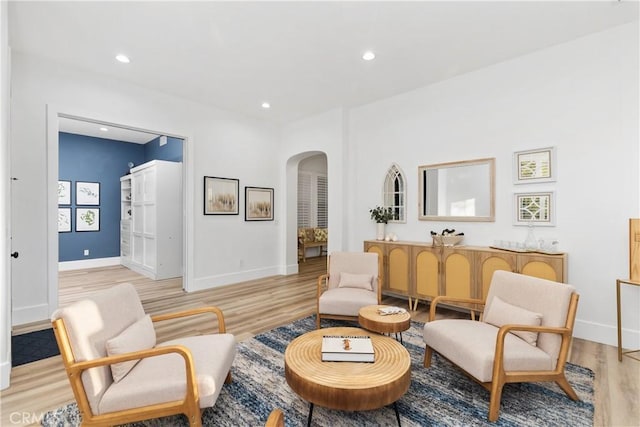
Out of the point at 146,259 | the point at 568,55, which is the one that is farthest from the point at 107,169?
the point at 568,55

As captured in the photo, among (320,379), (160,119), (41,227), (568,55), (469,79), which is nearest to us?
(320,379)

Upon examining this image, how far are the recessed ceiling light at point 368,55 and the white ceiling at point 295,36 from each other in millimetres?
68

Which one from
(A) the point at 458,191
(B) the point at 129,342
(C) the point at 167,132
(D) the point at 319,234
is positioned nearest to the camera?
(B) the point at 129,342

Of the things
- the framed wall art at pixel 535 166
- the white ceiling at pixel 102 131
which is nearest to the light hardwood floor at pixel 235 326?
the framed wall art at pixel 535 166

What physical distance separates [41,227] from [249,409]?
3576 millimetres

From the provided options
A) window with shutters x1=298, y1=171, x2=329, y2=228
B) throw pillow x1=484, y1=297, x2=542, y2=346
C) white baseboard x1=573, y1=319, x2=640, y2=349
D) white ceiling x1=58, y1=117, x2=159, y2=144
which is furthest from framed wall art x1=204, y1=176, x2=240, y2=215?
white baseboard x1=573, y1=319, x2=640, y2=349

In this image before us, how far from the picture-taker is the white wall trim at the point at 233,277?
5.19m

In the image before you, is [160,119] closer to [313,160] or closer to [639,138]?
[313,160]

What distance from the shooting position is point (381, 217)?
4.75m

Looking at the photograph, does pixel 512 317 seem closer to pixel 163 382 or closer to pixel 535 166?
pixel 535 166

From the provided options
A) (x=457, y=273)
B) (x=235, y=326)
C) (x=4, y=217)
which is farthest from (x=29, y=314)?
(x=457, y=273)

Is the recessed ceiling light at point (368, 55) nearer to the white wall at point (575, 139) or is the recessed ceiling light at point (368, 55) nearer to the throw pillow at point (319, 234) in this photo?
the white wall at point (575, 139)

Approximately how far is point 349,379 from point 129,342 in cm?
132

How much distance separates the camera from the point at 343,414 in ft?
6.57
